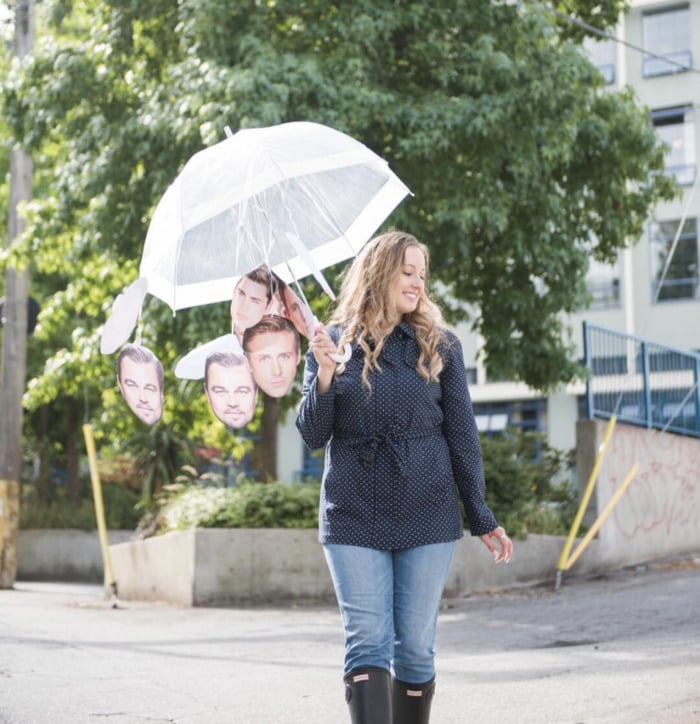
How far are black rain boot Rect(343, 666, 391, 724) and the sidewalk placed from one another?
186 centimetres

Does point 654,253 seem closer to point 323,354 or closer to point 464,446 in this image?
point 464,446

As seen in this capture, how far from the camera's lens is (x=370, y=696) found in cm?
403

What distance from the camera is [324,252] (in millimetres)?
5332

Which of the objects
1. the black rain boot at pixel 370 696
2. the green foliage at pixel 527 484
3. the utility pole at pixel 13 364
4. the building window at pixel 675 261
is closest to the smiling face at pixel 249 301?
the black rain boot at pixel 370 696

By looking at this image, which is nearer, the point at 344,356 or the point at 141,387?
the point at 344,356

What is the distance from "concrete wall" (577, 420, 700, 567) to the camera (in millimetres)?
14906

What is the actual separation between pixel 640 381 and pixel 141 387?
466 inches

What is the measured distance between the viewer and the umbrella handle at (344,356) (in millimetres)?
4066

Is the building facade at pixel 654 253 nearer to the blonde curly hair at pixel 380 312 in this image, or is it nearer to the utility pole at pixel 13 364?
the utility pole at pixel 13 364

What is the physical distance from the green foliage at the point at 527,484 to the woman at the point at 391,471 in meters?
9.59

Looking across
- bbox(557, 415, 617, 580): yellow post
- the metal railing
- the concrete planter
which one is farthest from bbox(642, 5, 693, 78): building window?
the concrete planter

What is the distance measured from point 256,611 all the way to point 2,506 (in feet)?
21.8

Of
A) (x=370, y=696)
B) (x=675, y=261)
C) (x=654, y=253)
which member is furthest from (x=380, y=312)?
(x=654, y=253)

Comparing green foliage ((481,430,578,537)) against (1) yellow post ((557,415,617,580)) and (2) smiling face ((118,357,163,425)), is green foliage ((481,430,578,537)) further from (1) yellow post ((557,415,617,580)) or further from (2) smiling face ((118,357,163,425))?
(2) smiling face ((118,357,163,425))
